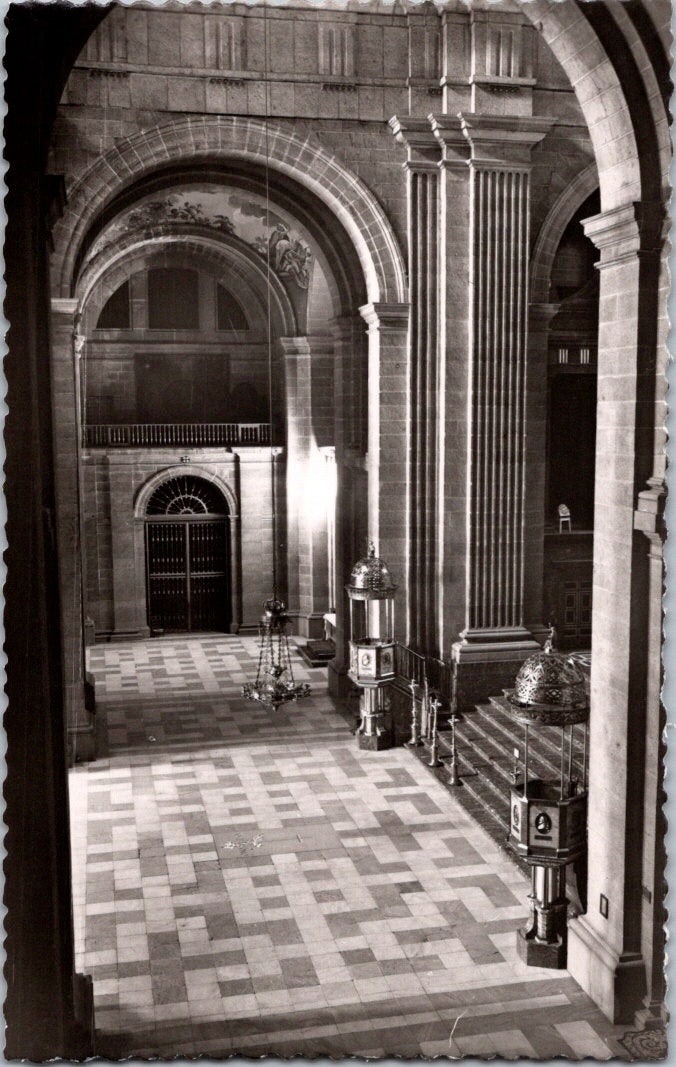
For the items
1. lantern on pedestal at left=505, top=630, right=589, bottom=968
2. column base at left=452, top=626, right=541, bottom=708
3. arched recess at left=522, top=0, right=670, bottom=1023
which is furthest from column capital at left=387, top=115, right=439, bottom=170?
lantern on pedestal at left=505, top=630, right=589, bottom=968

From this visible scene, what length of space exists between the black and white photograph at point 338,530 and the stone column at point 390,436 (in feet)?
0.15

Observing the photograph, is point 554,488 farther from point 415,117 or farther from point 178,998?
point 178,998

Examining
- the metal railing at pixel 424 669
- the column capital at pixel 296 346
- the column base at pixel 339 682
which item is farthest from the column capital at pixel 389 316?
the column capital at pixel 296 346

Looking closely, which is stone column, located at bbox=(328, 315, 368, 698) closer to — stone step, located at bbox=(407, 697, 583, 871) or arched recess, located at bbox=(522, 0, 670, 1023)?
stone step, located at bbox=(407, 697, 583, 871)

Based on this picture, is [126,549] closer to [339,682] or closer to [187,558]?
[187,558]

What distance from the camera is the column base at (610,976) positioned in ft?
26.5

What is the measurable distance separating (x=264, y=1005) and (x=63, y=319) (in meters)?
9.01

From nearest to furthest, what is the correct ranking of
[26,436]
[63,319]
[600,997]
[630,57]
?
[26,436], [630,57], [600,997], [63,319]

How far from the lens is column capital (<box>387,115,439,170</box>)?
577 inches

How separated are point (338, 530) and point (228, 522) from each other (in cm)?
609

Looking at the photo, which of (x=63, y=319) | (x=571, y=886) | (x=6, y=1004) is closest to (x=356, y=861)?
(x=571, y=886)

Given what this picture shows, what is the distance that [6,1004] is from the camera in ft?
19.8

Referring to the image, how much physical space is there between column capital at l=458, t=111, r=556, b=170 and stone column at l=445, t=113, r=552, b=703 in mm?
13

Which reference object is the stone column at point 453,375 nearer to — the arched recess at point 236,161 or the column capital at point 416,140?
the column capital at point 416,140
